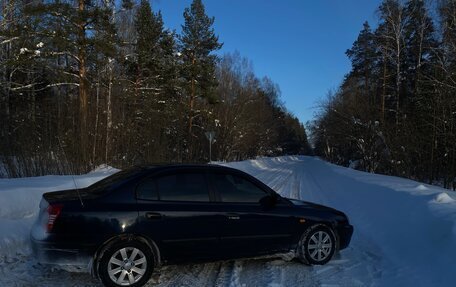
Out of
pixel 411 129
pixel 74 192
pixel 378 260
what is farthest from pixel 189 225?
pixel 411 129

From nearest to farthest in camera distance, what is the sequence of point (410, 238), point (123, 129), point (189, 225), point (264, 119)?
point (189, 225) → point (410, 238) → point (123, 129) → point (264, 119)

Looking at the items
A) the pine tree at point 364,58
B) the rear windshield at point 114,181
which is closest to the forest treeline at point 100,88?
the rear windshield at point 114,181

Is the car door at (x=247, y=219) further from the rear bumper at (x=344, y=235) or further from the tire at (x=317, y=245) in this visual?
the rear bumper at (x=344, y=235)

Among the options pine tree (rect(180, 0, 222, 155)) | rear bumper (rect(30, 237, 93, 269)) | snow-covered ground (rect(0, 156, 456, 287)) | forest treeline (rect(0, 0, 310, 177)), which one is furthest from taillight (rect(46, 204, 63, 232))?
pine tree (rect(180, 0, 222, 155))

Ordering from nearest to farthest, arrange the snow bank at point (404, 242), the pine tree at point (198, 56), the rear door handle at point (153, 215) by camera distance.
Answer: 1. the rear door handle at point (153, 215)
2. the snow bank at point (404, 242)
3. the pine tree at point (198, 56)

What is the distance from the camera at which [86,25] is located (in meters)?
23.2

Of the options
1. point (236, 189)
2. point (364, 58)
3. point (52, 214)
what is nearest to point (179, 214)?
point (236, 189)

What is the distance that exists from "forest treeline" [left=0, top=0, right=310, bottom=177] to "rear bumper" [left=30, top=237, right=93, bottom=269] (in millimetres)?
9694

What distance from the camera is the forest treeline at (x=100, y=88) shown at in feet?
49.3

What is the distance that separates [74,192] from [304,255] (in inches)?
139

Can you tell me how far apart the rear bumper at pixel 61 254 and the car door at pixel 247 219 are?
6.15ft

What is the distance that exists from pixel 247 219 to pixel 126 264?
1807 mm

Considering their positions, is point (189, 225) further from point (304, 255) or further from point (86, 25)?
point (86, 25)

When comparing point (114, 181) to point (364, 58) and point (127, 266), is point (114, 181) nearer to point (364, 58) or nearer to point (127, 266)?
point (127, 266)
